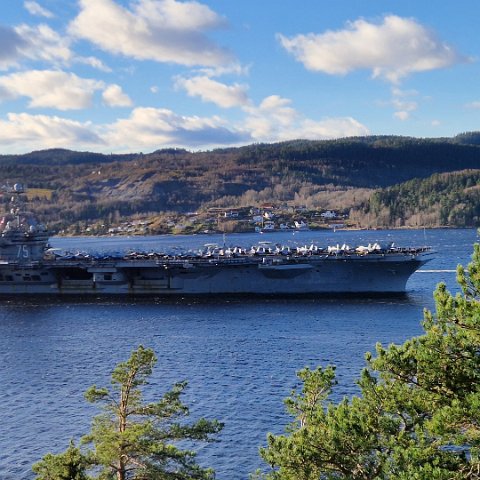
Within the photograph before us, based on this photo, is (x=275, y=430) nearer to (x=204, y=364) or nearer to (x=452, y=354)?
(x=204, y=364)

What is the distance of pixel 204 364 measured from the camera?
3741cm

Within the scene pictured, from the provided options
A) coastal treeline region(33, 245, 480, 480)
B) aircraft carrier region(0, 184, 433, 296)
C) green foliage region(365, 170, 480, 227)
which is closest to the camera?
coastal treeline region(33, 245, 480, 480)

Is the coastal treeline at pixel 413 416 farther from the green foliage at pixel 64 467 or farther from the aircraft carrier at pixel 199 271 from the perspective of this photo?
the aircraft carrier at pixel 199 271

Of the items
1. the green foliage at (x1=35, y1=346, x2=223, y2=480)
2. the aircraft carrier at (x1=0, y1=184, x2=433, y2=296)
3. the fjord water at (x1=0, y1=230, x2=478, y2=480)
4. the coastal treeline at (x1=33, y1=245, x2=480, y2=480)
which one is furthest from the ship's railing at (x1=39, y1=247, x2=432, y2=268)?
the coastal treeline at (x1=33, y1=245, x2=480, y2=480)

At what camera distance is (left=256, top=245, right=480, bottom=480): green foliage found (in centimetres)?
1133

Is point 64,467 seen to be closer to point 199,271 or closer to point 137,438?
point 137,438

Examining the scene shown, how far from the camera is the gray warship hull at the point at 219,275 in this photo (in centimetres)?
5853

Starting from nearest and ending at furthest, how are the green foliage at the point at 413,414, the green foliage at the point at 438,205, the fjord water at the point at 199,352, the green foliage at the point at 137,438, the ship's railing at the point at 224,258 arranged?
1. the green foliage at the point at 413,414
2. the green foliage at the point at 137,438
3. the fjord water at the point at 199,352
4. the ship's railing at the point at 224,258
5. the green foliage at the point at 438,205

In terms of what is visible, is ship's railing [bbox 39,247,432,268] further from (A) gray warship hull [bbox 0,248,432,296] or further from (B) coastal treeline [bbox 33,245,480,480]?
(B) coastal treeline [bbox 33,245,480,480]

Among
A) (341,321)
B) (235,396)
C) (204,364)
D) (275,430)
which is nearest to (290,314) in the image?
(341,321)

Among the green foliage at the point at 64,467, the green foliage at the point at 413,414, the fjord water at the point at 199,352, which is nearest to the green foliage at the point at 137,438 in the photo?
the green foliage at the point at 64,467

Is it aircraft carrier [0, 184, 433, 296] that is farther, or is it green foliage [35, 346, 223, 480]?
aircraft carrier [0, 184, 433, 296]

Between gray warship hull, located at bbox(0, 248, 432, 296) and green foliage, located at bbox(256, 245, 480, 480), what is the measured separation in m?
45.5

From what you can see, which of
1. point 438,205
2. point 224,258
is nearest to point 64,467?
point 224,258
